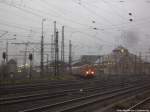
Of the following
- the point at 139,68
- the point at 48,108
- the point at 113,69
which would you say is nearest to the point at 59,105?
the point at 48,108

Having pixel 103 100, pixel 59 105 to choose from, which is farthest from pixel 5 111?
pixel 103 100

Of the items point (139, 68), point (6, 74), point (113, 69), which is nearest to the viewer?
point (6, 74)

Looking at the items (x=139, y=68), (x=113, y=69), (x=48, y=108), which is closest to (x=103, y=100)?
(x=48, y=108)

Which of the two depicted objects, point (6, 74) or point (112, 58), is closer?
point (6, 74)

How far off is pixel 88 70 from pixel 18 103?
135 ft

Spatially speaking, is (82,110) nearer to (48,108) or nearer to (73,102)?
(48,108)

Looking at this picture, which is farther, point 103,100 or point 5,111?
point 103,100

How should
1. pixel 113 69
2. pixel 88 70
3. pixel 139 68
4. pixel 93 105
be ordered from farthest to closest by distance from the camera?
1. pixel 139 68
2. pixel 113 69
3. pixel 88 70
4. pixel 93 105

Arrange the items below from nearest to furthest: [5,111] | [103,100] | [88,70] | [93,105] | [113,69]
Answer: [5,111]
[93,105]
[103,100]
[88,70]
[113,69]

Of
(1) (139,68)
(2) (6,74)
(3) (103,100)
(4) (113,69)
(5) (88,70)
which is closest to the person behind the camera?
(3) (103,100)

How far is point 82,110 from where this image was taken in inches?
681

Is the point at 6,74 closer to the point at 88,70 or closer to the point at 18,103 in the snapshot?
the point at 88,70

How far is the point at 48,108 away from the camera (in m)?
16.9

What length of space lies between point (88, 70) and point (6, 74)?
1741 cm
